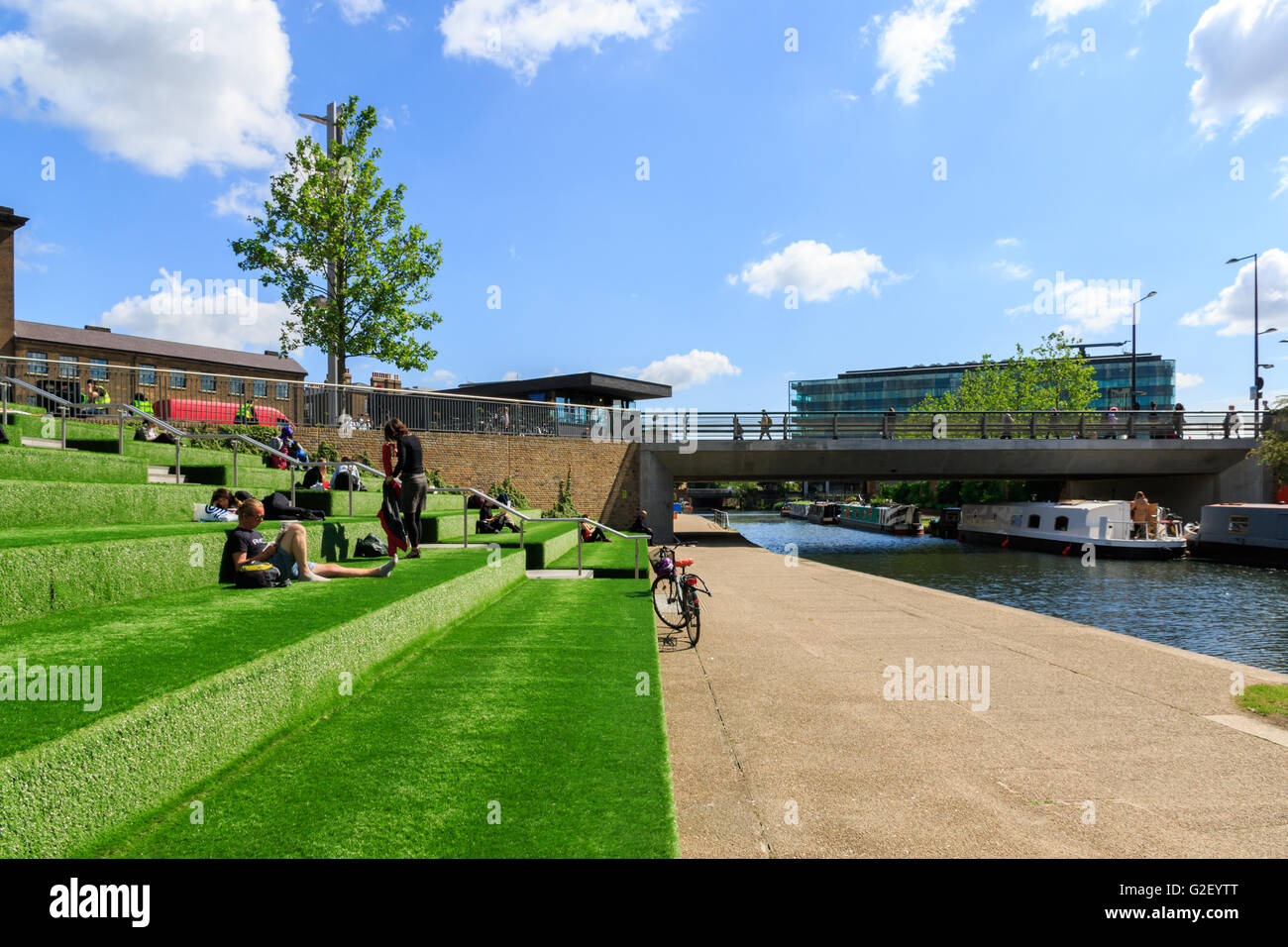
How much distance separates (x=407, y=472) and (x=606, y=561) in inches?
235

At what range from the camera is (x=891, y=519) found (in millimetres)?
60094

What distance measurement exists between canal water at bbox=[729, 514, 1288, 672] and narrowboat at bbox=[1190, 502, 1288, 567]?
0.93 meters

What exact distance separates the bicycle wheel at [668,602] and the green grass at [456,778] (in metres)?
3.30

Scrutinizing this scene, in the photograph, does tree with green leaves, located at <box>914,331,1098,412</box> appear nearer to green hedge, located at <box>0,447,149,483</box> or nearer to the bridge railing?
the bridge railing

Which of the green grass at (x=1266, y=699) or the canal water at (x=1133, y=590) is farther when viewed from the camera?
the canal water at (x=1133, y=590)

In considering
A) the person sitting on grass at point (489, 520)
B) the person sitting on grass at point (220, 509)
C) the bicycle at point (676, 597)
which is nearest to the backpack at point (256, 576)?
the person sitting on grass at point (220, 509)

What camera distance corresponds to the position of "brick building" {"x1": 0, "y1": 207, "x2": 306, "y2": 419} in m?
20.0

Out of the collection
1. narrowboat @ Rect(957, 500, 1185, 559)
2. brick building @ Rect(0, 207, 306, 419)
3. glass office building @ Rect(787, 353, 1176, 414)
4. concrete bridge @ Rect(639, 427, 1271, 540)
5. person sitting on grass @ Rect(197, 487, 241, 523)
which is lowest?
narrowboat @ Rect(957, 500, 1185, 559)

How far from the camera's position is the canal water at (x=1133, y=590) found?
15.4 metres

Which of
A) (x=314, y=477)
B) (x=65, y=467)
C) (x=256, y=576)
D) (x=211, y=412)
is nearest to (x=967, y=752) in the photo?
(x=256, y=576)

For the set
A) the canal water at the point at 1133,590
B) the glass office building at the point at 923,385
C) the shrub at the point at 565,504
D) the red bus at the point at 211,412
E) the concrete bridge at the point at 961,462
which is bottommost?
the canal water at the point at 1133,590

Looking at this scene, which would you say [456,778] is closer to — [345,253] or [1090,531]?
[345,253]

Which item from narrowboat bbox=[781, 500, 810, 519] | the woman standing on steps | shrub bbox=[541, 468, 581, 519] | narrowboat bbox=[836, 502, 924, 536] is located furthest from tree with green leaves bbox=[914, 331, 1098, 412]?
the woman standing on steps

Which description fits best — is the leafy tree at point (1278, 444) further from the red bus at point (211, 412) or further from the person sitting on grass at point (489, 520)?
the red bus at point (211, 412)
